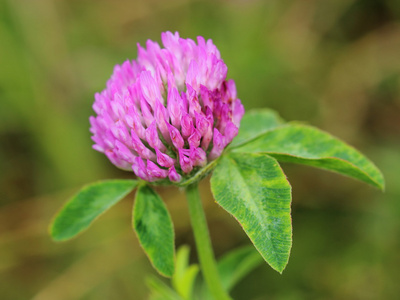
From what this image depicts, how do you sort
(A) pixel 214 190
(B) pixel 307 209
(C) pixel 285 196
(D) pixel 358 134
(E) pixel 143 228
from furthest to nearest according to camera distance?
(D) pixel 358 134
(B) pixel 307 209
(E) pixel 143 228
(A) pixel 214 190
(C) pixel 285 196

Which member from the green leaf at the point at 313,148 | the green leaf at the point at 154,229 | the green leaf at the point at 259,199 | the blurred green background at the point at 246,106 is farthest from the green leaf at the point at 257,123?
the blurred green background at the point at 246,106

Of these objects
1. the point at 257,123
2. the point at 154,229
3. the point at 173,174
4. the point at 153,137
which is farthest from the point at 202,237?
the point at 257,123

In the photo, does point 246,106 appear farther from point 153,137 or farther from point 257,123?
point 153,137

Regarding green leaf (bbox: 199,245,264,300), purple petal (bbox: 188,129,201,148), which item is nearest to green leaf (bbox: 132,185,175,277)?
purple petal (bbox: 188,129,201,148)

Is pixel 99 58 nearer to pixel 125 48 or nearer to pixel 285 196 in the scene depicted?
pixel 125 48

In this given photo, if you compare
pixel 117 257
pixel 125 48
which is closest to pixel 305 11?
pixel 125 48

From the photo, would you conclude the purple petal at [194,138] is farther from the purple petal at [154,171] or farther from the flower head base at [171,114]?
the purple petal at [154,171]

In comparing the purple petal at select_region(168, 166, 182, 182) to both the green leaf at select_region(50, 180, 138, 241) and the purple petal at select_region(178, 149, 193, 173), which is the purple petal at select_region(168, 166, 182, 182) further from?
the green leaf at select_region(50, 180, 138, 241)
